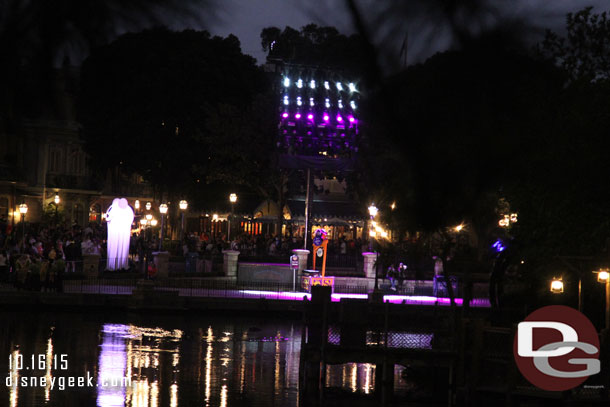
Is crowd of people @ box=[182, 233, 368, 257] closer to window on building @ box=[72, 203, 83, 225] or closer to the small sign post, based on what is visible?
the small sign post

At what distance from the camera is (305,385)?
1741 cm

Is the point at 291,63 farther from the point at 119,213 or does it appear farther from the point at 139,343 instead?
the point at 119,213

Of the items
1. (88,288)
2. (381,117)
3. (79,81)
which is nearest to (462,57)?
(381,117)

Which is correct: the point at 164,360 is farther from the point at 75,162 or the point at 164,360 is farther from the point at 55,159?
the point at 55,159

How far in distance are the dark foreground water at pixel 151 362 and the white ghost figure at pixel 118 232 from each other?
6.09m

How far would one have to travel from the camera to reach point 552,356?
15.6 meters

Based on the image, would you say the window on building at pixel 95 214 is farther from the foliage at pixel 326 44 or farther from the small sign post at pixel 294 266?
the foliage at pixel 326 44

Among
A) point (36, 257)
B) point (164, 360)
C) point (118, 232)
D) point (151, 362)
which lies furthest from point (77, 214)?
point (151, 362)

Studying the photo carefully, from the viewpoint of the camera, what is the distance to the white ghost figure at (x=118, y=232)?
115 ft

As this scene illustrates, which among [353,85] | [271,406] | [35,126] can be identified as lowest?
[271,406]

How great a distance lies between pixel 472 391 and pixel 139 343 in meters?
10.1

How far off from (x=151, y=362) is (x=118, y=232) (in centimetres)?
1545

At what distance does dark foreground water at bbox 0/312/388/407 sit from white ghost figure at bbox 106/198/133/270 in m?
6.09

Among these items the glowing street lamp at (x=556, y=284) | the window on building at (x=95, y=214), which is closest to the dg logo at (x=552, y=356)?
the glowing street lamp at (x=556, y=284)
